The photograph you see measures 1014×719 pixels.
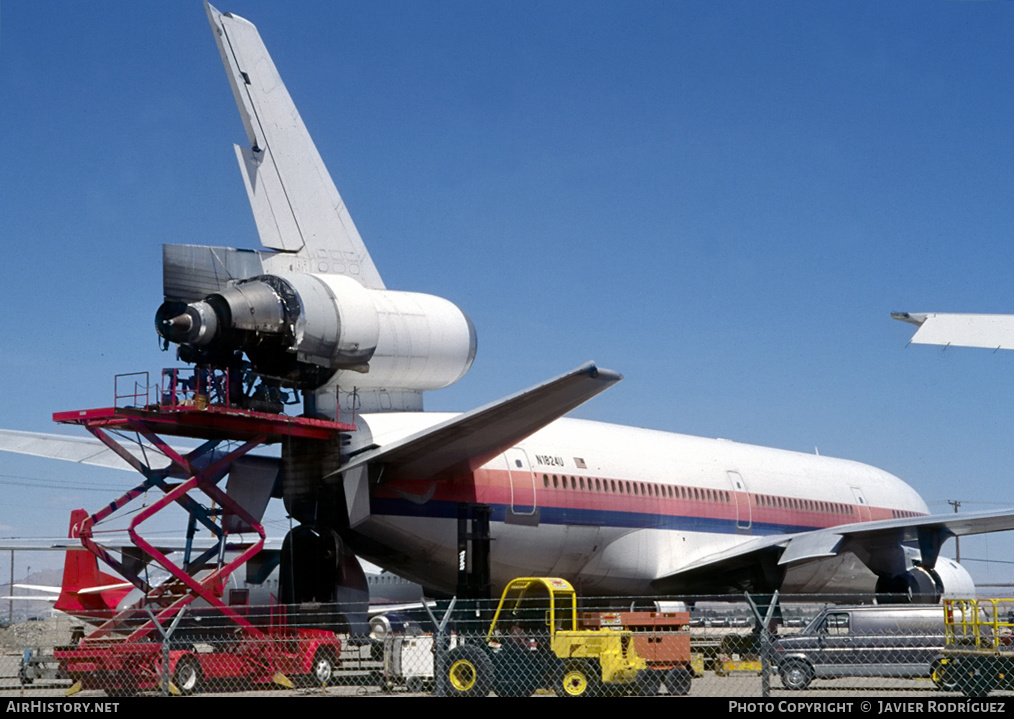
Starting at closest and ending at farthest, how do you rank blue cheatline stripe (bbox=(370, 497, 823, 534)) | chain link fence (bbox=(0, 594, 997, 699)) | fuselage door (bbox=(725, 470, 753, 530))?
chain link fence (bbox=(0, 594, 997, 699))
blue cheatline stripe (bbox=(370, 497, 823, 534))
fuselage door (bbox=(725, 470, 753, 530))

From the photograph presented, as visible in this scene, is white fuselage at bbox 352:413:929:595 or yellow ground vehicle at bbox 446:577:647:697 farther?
white fuselage at bbox 352:413:929:595

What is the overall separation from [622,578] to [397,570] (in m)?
5.83

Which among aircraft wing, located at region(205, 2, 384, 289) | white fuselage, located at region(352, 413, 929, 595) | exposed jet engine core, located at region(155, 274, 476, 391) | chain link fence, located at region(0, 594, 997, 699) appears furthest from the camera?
aircraft wing, located at region(205, 2, 384, 289)

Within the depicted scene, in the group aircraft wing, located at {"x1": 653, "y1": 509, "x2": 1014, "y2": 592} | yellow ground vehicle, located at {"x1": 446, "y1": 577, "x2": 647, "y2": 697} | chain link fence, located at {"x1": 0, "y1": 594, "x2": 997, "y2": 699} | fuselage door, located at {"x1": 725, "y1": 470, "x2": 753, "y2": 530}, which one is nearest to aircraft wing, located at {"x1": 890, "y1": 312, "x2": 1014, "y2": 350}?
chain link fence, located at {"x1": 0, "y1": 594, "x2": 997, "y2": 699}

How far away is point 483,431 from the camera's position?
20188 millimetres

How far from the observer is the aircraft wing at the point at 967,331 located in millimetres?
9344

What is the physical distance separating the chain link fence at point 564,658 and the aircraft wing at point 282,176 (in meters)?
6.92

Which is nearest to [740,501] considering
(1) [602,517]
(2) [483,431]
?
(1) [602,517]

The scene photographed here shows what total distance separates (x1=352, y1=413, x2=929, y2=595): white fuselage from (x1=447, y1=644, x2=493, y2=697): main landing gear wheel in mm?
5787

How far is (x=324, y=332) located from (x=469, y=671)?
6.76 metres

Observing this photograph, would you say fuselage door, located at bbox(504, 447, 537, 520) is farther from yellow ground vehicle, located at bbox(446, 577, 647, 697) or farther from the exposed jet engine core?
yellow ground vehicle, located at bbox(446, 577, 647, 697)

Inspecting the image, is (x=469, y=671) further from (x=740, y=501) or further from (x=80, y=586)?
(x=740, y=501)

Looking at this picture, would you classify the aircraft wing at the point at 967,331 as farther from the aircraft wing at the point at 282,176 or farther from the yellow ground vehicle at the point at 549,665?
the aircraft wing at the point at 282,176

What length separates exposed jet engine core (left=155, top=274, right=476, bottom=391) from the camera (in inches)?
760
